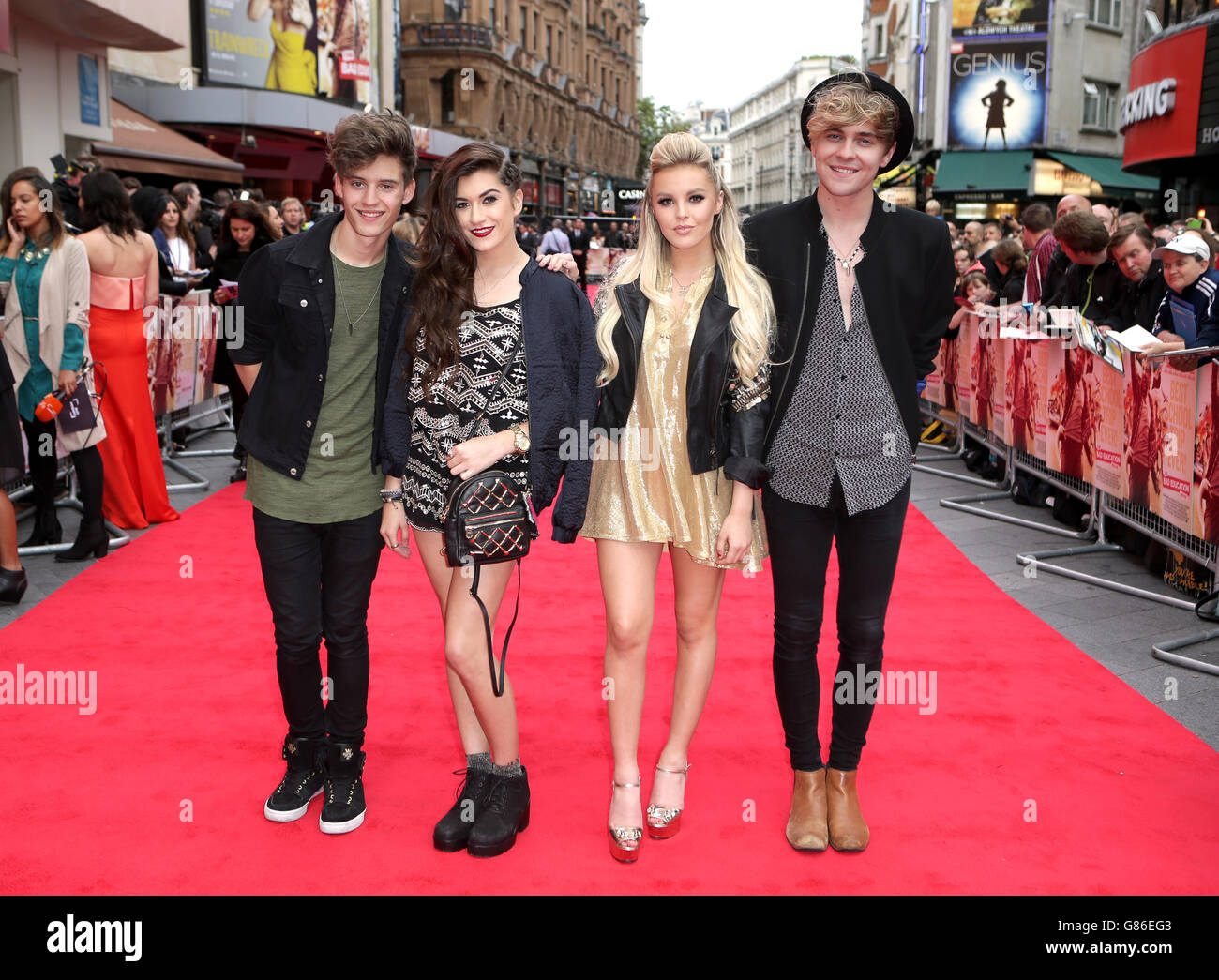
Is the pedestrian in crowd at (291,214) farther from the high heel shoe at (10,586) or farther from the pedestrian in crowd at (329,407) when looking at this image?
the pedestrian in crowd at (329,407)

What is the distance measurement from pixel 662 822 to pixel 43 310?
16.4ft

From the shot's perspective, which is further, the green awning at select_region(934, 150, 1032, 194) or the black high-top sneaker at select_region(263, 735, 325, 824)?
the green awning at select_region(934, 150, 1032, 194)

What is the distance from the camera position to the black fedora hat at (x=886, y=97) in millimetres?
3336

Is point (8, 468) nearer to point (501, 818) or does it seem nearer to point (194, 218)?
point (501, 818)

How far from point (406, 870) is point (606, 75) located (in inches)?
3110

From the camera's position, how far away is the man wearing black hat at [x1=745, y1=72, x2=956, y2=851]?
3.37 m

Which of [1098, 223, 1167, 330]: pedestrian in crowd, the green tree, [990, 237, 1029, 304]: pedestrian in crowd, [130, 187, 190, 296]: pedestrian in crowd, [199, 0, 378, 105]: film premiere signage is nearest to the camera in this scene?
[1098, 223, 1167, 330]: pedestrian in crowd

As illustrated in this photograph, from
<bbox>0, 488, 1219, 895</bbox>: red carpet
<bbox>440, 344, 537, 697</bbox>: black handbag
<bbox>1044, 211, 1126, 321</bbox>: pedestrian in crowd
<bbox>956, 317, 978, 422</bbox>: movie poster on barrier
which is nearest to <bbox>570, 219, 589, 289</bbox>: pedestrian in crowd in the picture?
<bbox>956, 317, 978, 422</bbox>: movie poster on barrier

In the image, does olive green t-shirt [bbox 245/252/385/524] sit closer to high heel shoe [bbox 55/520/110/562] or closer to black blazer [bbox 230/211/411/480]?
black blazer [bbox 230/211/411/480]

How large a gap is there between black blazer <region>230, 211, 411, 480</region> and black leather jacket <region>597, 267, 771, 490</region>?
668 mm

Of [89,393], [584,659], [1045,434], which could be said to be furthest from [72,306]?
[1045,434]

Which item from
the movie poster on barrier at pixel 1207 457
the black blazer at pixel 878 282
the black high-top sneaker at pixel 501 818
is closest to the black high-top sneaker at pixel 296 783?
the black high-top sneaker at pixel 501 818
